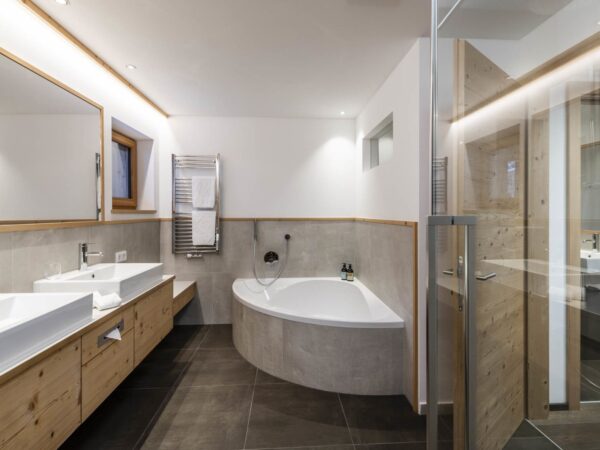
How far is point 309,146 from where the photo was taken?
134 inches

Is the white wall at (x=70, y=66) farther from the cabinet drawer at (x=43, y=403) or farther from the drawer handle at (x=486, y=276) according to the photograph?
the drawer handle at (x=486, y=276)

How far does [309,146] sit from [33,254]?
266 centimetres

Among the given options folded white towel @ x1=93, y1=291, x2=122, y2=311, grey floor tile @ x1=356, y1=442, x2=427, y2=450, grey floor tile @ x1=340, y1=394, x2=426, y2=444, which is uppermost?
folded white towel @ x1=93, y1=291, x2=122, y2=311

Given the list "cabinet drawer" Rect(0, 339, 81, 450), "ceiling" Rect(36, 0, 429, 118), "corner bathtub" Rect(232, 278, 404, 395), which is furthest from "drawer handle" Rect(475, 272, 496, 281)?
"cabinet drawer" Rect(0, 339, 81, 450)

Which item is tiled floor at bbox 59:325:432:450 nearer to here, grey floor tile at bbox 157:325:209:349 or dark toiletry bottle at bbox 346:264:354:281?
grey floor tile at bbox 157:325:209:349

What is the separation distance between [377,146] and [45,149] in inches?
112

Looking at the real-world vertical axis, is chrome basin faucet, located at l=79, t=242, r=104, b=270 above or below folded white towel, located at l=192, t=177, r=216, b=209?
below

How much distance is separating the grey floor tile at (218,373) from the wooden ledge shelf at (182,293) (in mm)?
530

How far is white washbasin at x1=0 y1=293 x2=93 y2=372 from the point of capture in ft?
3.31

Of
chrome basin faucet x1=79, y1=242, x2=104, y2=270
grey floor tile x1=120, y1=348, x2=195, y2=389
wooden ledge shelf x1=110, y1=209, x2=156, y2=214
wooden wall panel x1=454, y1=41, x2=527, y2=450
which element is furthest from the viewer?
wooden ledge shelf x1=110, y1=209, x2=156, y2=214

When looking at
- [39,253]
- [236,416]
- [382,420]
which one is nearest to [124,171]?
[39,253]

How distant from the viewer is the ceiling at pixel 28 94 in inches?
58.5

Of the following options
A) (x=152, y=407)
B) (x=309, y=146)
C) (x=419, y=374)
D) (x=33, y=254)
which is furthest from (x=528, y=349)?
(x=309, y=146)

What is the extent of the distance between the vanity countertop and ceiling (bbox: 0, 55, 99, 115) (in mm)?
1187
